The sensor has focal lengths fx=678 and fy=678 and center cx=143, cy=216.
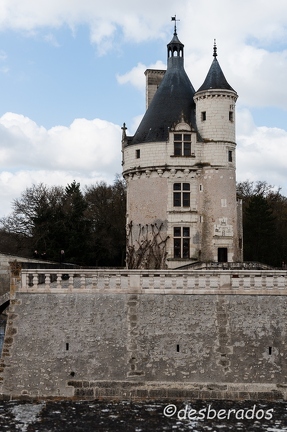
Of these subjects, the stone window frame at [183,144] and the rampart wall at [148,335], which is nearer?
the rampart wall at [148,335]

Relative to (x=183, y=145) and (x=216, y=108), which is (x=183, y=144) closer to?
(x=183, y=145)

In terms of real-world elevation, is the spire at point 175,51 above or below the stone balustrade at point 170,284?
above

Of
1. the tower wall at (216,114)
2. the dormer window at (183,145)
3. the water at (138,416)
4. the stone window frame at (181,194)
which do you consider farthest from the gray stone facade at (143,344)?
the tower wall at (216,114)

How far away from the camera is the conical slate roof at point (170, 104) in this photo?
40.8 meters

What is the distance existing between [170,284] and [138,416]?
5.57 m

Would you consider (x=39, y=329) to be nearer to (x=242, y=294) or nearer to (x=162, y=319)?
(x=162, y=319)

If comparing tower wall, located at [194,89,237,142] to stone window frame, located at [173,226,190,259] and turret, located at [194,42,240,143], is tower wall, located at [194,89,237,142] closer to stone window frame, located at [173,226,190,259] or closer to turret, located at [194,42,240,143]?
turret, located at [194,42,240,143]

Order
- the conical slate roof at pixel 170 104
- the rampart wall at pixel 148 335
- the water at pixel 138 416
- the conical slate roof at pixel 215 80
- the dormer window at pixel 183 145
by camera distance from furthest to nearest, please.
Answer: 1. the conical slate roof at pixel 170 104
2. the dormer window at pixel 183 145
3. the conical slate roof at pixel 215 80
4. the rampart wall at pixel 148 335
5. the water at pixel 138 416

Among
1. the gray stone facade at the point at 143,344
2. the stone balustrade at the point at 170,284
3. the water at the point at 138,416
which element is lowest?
the water at the point at 138,416

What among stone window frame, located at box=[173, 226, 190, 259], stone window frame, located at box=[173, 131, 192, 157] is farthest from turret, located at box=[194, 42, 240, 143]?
stone window frame, located at box=[173, 226, 190, 259]

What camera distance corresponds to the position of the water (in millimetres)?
19000

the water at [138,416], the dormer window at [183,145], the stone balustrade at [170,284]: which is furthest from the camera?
the dormer window at [183,145]

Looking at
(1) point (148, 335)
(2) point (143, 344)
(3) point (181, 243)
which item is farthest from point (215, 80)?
Answer: (2) point (143, 344)

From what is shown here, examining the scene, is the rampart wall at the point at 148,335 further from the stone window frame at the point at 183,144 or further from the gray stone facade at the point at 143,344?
the stone window frame at the point at 183,144
